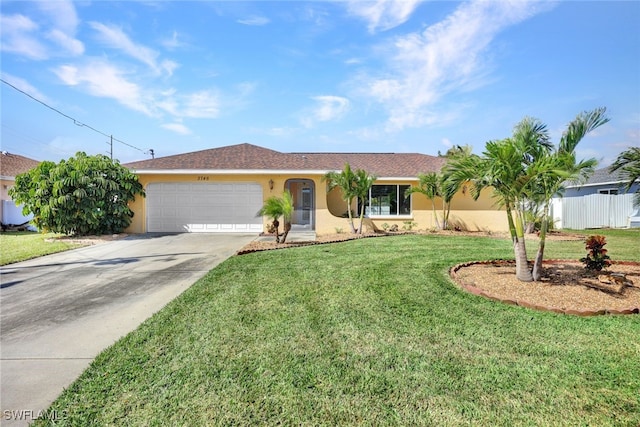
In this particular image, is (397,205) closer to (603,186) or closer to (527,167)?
(527,167)

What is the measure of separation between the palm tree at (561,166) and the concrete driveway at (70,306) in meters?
6.87

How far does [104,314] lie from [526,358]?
5567 mm

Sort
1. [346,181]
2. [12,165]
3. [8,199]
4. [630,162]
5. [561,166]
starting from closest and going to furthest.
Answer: [561,166] → [630,162] → [346,181] → [8,199] → [12,165]

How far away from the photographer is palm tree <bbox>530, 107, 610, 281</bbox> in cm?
558

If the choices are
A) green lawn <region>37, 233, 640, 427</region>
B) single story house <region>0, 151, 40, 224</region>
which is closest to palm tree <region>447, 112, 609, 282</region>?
green lawn <region>37, 233, 640, 427</region>

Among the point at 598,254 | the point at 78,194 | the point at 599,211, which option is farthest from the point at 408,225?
the point at 78,194

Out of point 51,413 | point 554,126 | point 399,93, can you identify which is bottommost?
point 51,413

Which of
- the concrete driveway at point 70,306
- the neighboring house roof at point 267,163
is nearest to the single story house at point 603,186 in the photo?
the neighboring house roof at point 267,163

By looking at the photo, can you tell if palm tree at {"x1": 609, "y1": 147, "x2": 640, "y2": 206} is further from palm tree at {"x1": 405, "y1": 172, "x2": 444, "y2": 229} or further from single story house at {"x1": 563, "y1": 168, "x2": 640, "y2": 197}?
single story house at {"x1": 563, "y1": 168, "x2": 640, "y2": 197}

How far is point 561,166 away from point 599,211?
17.4 metres

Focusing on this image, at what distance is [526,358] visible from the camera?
326cm

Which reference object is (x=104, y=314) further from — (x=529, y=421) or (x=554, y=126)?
(x=554, y=126)

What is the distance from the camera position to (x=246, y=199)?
613 inches

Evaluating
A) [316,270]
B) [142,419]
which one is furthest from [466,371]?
[316,270]
